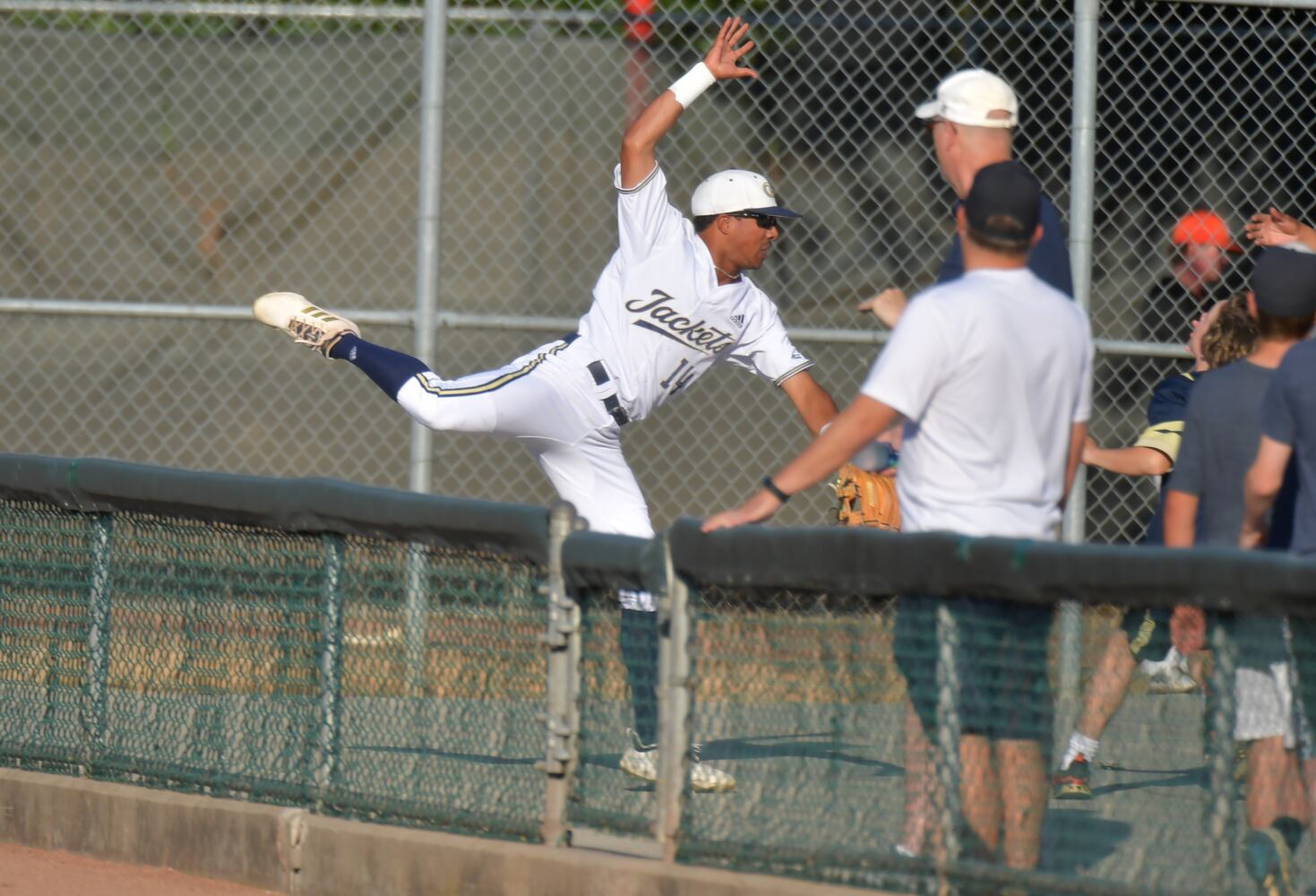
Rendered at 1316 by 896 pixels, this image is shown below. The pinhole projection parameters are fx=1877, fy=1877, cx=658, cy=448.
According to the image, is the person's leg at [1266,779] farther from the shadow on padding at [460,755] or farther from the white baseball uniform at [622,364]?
the white baseball uniform at [622,364]

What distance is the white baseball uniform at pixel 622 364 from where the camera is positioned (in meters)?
6.05

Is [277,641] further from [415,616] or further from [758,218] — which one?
[758,218]

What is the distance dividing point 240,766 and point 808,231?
385 cm

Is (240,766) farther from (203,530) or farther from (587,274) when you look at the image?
(587,274)

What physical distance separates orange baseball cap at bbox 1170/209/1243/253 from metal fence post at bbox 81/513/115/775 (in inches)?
171

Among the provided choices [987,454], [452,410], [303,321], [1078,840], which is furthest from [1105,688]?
[303,321]

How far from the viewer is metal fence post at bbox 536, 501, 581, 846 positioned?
4594 mm

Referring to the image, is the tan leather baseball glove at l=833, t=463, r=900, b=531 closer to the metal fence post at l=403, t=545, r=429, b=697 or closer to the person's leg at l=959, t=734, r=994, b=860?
the metal fence post at l=403, t=545, r=429, b=697

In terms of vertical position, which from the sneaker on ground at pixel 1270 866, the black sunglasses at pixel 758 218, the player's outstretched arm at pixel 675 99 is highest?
the player's outstretched arm at pixel 675 99

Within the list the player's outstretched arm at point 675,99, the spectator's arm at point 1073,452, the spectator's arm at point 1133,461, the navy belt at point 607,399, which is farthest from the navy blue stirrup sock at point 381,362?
the spectator's arm at point 1073,452

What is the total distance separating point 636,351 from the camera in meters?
6.15

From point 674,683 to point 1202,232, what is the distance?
4.06 metres

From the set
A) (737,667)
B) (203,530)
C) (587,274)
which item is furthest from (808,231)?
(737,667)

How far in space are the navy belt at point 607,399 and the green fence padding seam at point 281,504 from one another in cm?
137
